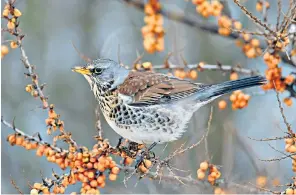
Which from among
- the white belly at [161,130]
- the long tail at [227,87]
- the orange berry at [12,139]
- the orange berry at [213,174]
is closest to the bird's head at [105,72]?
the white belly at [161,130]

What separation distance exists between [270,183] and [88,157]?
119cm

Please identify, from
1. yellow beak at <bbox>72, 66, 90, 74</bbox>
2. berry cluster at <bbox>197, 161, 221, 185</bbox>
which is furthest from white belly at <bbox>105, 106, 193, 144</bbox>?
berry cluster at <bbox>197, 161, 221, 185</bbox>

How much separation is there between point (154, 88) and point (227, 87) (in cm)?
50

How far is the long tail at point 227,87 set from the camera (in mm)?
3672

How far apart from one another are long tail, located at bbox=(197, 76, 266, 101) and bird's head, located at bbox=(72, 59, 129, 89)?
56cm

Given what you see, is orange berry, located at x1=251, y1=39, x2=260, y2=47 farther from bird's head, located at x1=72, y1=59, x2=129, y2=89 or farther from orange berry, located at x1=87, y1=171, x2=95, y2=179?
orange berry, located at x1=87, y1=171, x2=95, y2=179

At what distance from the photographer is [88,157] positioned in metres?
3.20

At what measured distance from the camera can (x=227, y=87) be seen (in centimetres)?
379

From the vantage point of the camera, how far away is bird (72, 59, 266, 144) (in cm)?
373

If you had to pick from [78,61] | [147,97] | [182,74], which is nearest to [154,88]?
[147,97]

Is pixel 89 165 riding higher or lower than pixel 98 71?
lower

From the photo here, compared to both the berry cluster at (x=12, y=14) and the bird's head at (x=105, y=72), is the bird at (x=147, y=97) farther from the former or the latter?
the berry cluster at (x=12, y=14)

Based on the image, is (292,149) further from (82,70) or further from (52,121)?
(82,70)

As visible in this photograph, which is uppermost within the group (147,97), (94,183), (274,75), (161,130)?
(274,75)
